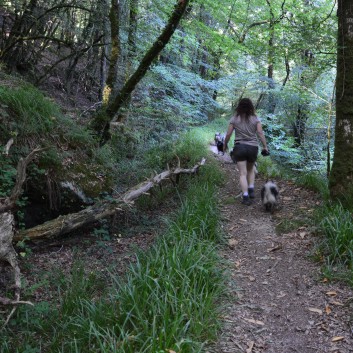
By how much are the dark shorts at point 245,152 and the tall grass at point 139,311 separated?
241 centimetres

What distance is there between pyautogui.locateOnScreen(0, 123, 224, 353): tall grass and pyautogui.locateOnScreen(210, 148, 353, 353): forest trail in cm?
30

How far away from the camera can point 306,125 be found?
14.8 metres

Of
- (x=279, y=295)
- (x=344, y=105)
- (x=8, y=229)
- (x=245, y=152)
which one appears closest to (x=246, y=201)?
(x=245, y=152)

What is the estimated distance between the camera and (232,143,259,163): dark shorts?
6.56 m

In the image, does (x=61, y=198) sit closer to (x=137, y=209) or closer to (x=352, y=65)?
(x=137, y=209)

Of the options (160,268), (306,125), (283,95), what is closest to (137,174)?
(160,268)

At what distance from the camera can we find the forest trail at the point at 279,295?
10.8ft

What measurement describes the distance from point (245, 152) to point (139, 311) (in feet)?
13.7

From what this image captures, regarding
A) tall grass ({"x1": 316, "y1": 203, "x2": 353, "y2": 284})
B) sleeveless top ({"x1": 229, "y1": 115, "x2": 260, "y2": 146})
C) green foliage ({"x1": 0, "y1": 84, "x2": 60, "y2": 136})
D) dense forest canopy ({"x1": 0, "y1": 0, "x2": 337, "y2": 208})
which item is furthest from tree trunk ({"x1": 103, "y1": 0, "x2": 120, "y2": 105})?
tall grass ({"x1": 316, "y1": 203, "x2": 353, "y2": 284})

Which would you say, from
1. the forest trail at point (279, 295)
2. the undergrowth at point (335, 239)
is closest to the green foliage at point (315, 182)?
the forest trail at point (279, 295)

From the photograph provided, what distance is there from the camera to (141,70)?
7266 mm

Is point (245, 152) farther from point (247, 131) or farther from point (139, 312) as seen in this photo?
point (139, 312)

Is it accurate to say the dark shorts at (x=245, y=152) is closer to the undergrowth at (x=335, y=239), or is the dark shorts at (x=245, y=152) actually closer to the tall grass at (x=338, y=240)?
the undergrowth at (x=335, y=239)

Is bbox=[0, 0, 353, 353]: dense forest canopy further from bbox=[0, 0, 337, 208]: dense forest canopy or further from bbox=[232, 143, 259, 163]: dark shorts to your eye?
bbox=[232, 143, 259, 163]: dark shorts
